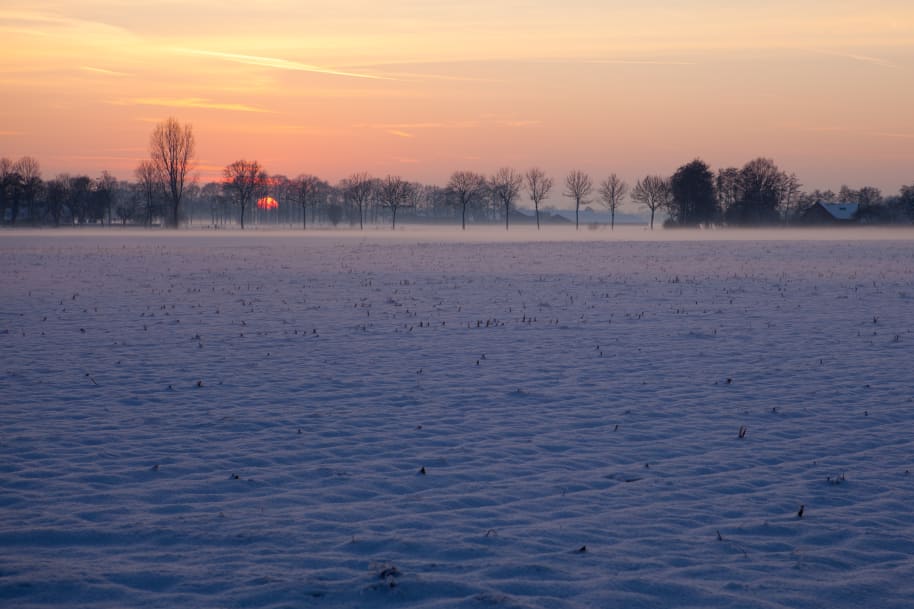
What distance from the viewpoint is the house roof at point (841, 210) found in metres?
132

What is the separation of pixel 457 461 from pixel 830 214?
14112 centimetres

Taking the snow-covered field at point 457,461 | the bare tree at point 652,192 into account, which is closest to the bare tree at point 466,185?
the bare tree at point 652,192

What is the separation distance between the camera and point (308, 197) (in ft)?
621

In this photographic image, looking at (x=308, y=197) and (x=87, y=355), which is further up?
(x=308, y=197)

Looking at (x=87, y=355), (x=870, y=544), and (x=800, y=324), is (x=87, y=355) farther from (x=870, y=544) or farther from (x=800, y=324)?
(x=800, y=324)

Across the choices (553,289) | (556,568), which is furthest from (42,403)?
(553,289)

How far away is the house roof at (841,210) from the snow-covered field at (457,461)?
128 meters

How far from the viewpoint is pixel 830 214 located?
433 feet

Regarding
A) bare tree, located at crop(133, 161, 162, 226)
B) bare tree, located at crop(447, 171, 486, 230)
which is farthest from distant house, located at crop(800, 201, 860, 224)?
bare tree, located at crop(133, 161, 162, 226)

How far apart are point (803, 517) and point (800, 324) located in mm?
11916

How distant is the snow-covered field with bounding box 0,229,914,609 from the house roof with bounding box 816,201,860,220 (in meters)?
128

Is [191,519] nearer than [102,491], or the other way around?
[191,519]

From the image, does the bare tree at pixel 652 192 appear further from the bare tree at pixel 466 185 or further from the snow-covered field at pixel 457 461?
the snow-covered field at pixel 457 461

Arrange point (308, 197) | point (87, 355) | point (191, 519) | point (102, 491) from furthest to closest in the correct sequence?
1. point (308, 197)
2. point (87, 355)
3. point (102, 491)
4. point (191, 519)
